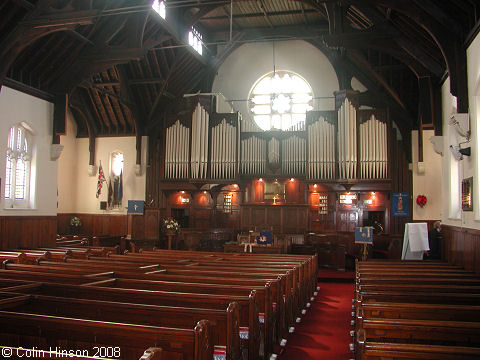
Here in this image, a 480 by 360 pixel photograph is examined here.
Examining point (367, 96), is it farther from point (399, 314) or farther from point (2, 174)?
point (399, 314)

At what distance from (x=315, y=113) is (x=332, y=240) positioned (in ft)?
14.0

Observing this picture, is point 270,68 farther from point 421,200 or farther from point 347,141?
point 421,200

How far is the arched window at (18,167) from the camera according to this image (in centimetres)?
1132

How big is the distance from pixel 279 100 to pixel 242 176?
11.7 ft

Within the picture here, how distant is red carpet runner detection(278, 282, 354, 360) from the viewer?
5554mm

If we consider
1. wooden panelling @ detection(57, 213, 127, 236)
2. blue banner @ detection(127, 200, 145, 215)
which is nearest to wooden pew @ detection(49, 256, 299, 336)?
blue banner @ detection(127, 200, 145, 215)

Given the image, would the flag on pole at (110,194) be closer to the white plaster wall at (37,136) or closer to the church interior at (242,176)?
the church interior at (242,176)

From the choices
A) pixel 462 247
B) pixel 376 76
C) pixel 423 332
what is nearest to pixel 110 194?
pixel 376 76

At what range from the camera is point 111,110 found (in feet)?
53.9

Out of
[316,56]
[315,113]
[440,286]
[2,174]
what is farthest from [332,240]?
[2,174]

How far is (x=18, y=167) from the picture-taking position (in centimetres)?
1158

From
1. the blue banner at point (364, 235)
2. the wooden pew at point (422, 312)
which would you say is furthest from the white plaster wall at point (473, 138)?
the wooden pew at point (422, 312)

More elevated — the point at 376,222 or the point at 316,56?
the point at 316,56

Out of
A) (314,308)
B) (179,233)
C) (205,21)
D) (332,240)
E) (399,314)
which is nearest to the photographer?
(399,314)
